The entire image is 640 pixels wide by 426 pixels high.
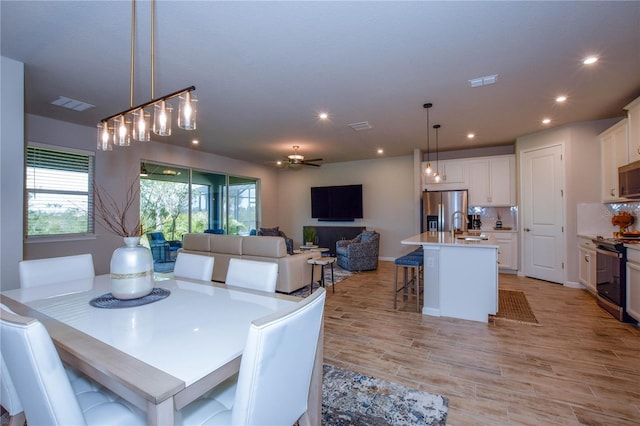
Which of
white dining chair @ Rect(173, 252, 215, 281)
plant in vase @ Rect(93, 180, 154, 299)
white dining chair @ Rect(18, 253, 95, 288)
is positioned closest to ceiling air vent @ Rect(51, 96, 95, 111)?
white dining chair @ Rect(18, 253, 95, 288)

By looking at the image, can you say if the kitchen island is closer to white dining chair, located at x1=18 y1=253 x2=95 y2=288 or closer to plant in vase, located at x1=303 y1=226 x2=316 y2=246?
white dining chair, located at x1=18 y1=253 x2=95 y2=288

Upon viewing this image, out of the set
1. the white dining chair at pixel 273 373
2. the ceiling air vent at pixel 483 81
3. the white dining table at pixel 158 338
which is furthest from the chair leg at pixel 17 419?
the ceiling air vent at pixel 483 81

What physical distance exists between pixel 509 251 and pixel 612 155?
224cm

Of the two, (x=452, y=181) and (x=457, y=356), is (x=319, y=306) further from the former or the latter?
(x=452, y=181)

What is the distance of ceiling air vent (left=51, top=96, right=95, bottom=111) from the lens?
369 cm

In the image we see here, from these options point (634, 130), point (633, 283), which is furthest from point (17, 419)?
point (634, 130)

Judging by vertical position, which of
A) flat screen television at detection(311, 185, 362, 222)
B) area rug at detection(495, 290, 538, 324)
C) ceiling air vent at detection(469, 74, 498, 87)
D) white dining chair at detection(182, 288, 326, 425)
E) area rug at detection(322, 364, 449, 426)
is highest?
ceiling air vent at detection(469, 74, 498, 87)

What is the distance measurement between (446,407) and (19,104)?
4.43m

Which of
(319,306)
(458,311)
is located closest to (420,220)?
(458,311)

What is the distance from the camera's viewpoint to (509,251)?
18.6ft

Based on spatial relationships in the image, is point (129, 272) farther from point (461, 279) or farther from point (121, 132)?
point (461, 279)

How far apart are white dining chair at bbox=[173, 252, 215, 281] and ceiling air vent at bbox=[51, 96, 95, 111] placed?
287 centimetres

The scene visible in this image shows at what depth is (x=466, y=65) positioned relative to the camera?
9.29 ft

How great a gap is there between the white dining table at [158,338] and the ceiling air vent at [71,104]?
2857mm
